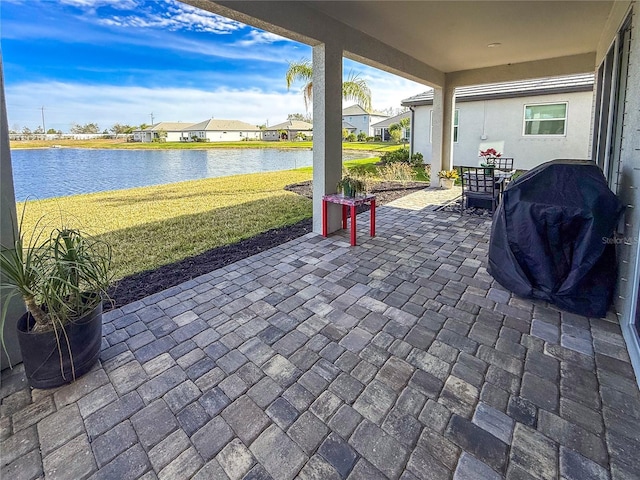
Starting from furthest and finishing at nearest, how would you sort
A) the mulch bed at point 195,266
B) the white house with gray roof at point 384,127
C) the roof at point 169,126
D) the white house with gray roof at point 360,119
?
1. the white house with gray roof at point 360,119
2. the white house with gray roof at point 384,127
3. the roof at point 169,126
4. the mulch bed at point 195,266

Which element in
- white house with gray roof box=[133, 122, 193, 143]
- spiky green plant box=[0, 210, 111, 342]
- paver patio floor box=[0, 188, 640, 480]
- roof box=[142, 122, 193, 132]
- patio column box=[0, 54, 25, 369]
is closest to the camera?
paver patio floor box=[0, 188, 640, 480]

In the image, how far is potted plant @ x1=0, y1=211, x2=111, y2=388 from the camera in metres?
1.94

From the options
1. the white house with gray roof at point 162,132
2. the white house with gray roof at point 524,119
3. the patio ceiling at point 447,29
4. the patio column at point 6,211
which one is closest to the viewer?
the patio column at point 6,211

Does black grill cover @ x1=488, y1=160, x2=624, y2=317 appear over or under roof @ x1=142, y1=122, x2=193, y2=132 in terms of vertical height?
under

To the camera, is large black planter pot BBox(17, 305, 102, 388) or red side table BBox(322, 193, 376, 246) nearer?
large black planter pot BBox(17, 305, 102, 388)

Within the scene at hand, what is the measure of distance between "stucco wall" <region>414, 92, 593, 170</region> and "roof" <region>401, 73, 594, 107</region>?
24 cm

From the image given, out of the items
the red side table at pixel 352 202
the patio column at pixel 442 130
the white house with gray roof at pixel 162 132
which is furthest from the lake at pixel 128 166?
the red side table at pixel 352 202

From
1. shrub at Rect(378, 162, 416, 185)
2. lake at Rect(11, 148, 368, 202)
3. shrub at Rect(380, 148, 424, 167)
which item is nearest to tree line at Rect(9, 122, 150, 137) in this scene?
lake at Rect(11, 148, 368, 202)

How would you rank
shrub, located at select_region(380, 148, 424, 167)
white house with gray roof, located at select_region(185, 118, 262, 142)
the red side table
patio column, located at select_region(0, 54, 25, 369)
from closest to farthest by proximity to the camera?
patio column, located at select_region(0, 54, 25, 369) → the red side table → shrub, located at select_region(380, 148, 424, 167) → white house with gray roof, located at select_region(185, 118, 262, 142)

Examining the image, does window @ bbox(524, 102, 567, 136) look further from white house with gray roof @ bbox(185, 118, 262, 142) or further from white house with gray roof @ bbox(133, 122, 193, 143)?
white house with gray roof @ bbox(185, 118, 262, 142)

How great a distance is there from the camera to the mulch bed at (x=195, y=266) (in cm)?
330

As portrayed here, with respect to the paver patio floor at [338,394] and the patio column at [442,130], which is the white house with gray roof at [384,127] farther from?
the paver patio floor at [338,394]

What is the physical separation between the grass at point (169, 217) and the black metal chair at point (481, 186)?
9.32ft

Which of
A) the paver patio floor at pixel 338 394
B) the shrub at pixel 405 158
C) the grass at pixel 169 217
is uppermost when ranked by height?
the shrub at pixel 405 158
